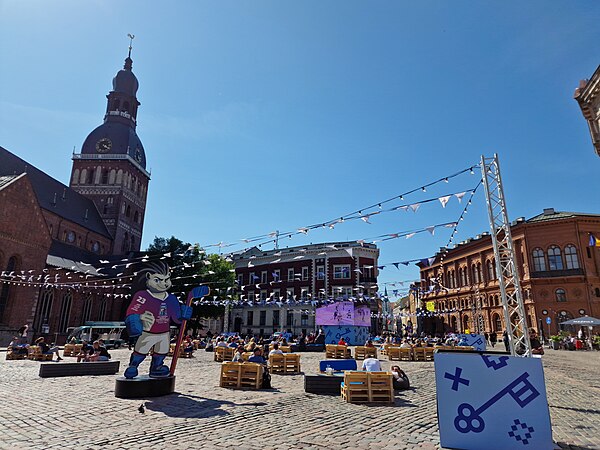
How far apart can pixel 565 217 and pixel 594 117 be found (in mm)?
26693

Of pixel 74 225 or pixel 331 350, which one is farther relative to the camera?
pixel 74 225

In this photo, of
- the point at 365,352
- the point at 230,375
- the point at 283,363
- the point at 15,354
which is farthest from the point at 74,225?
the point at 230,375

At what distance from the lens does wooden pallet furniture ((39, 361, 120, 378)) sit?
12969mm

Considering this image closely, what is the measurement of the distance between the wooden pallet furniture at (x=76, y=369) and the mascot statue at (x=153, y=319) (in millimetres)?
4234

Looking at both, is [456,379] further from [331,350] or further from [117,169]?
[117,169]

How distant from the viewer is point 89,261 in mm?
45969

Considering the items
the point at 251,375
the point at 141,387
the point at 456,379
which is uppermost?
the point at 456,379

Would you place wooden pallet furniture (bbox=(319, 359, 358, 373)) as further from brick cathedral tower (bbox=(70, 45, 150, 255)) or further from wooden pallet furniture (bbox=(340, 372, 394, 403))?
brick cathedral tower (bbox=(70, 45, 150, 255))

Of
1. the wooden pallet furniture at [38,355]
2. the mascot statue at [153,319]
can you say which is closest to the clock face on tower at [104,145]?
the wooden pallet furniture at [38,355]

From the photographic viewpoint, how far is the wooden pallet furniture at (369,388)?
9.45 meters

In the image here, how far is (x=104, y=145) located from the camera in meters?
56.1

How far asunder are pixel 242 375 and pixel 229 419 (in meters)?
4.18

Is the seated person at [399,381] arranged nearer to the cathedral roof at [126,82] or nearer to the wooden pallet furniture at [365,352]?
the wooden pallet furniture at [365,352]

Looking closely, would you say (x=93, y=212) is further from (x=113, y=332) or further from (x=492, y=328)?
(x=492, y=328)
